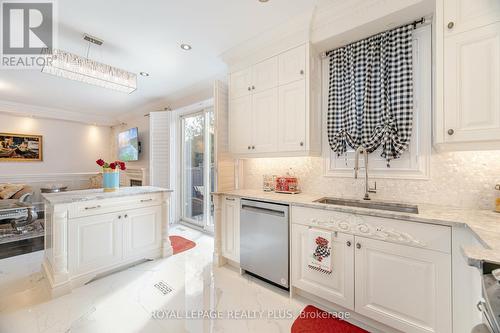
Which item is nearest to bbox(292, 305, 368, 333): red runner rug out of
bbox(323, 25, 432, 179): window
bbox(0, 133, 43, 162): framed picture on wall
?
bbox(323, 25, 432, 179): window

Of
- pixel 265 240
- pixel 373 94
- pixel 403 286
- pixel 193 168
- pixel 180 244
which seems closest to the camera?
pixel 403 286

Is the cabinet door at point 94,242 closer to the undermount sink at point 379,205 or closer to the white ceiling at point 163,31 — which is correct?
the white ceiling at point 163,31

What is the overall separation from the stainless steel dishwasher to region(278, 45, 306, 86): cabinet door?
1324 millimetres

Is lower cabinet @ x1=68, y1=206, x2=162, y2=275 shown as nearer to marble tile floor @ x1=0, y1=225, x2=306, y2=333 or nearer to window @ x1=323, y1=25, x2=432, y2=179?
marble tile floor @ x1=0, y1=225, x2=306, y2=333

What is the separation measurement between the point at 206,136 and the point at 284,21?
7.82 ft

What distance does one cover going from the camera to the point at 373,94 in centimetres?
200

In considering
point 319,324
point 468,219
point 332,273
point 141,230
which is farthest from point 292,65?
point 141,230

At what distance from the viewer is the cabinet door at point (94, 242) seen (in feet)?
7.03

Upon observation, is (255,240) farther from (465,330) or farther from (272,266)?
(465,330)

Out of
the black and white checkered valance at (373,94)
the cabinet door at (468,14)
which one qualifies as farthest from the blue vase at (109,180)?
the cabinet door at (468,14)

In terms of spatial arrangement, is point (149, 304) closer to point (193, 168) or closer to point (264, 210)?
point (264, 210)

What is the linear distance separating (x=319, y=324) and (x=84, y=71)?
334cm

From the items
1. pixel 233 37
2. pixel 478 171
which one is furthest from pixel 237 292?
pixel 233 37

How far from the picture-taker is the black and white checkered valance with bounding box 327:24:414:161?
1.85 metres
